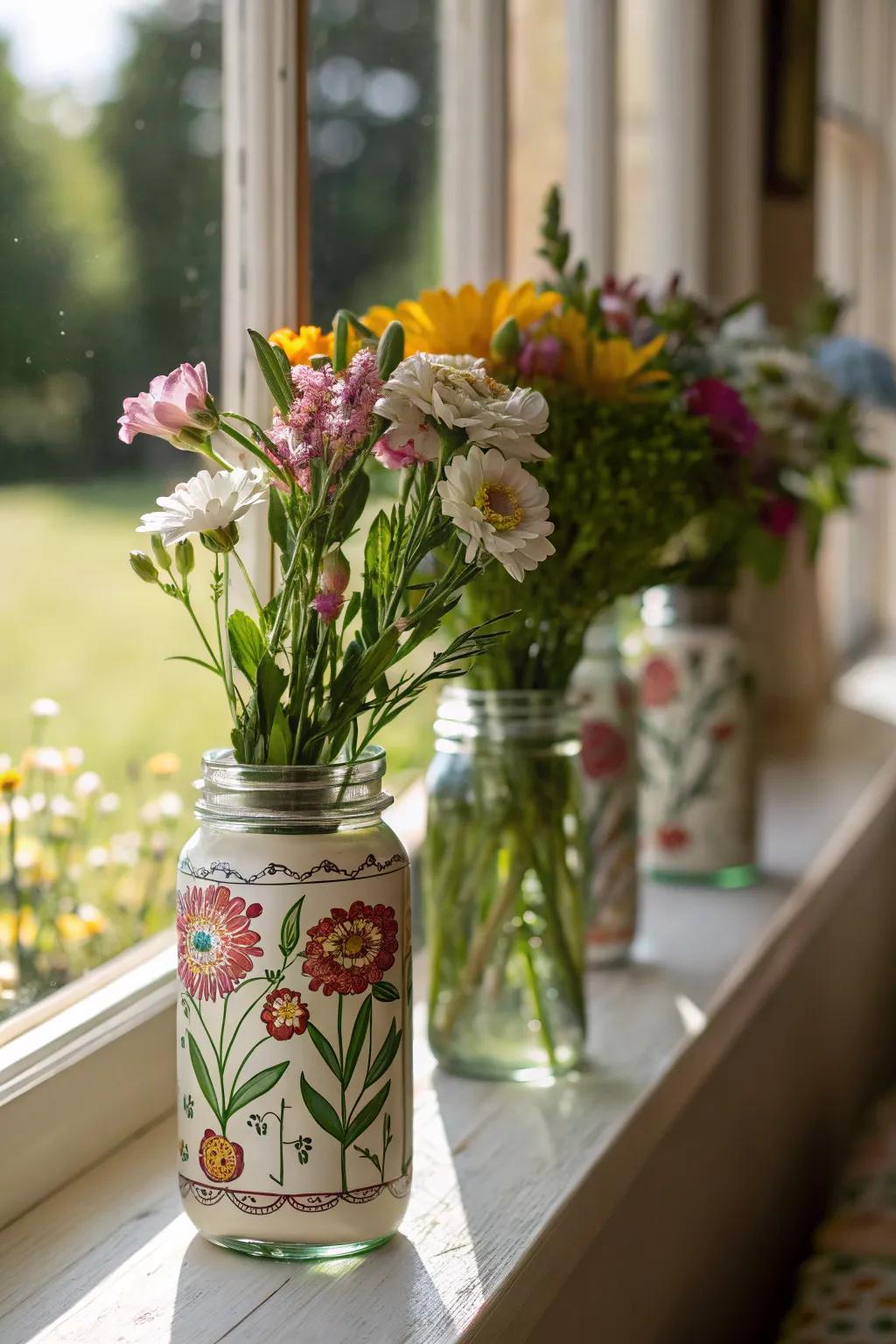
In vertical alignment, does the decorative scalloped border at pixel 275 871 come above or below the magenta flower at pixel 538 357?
below

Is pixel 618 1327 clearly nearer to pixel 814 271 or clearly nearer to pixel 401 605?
pixel 401 605

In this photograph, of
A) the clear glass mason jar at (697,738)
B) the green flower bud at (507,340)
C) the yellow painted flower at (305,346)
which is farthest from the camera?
the clear glass mason jar at (697,738)

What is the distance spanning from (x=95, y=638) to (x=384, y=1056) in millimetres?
435

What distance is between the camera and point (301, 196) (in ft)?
3.46

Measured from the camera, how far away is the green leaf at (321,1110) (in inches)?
27.0

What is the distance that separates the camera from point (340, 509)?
2.24 feet

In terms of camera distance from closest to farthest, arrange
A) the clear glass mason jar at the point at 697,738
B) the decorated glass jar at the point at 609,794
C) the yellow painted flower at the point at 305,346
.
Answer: the yellow painted flower at the point at 305,346, the decorated glass jar at the point at 609,794, the clear glass mason jar at the point at 697,738

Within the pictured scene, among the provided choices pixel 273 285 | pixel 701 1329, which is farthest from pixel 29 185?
pixel 701 1329

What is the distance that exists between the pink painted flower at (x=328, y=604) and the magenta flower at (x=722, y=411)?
0.45m

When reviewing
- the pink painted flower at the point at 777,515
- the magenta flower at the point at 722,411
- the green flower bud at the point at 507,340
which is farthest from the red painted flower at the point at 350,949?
the pink painted flower at the point at 777,515

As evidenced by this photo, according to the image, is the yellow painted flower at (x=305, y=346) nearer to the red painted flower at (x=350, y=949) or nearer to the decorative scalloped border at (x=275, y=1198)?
the red painted flower at (x=350, y=949)

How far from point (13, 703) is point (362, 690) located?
0.27m

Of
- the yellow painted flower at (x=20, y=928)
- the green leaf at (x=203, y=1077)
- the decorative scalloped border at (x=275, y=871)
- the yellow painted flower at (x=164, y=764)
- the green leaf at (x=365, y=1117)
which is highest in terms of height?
the decorative scalloped border at (x=275, y=871)

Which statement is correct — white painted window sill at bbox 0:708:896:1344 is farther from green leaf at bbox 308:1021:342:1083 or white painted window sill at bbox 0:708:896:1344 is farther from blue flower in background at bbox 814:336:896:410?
blue flower in background at bbox 814:336:896:410
